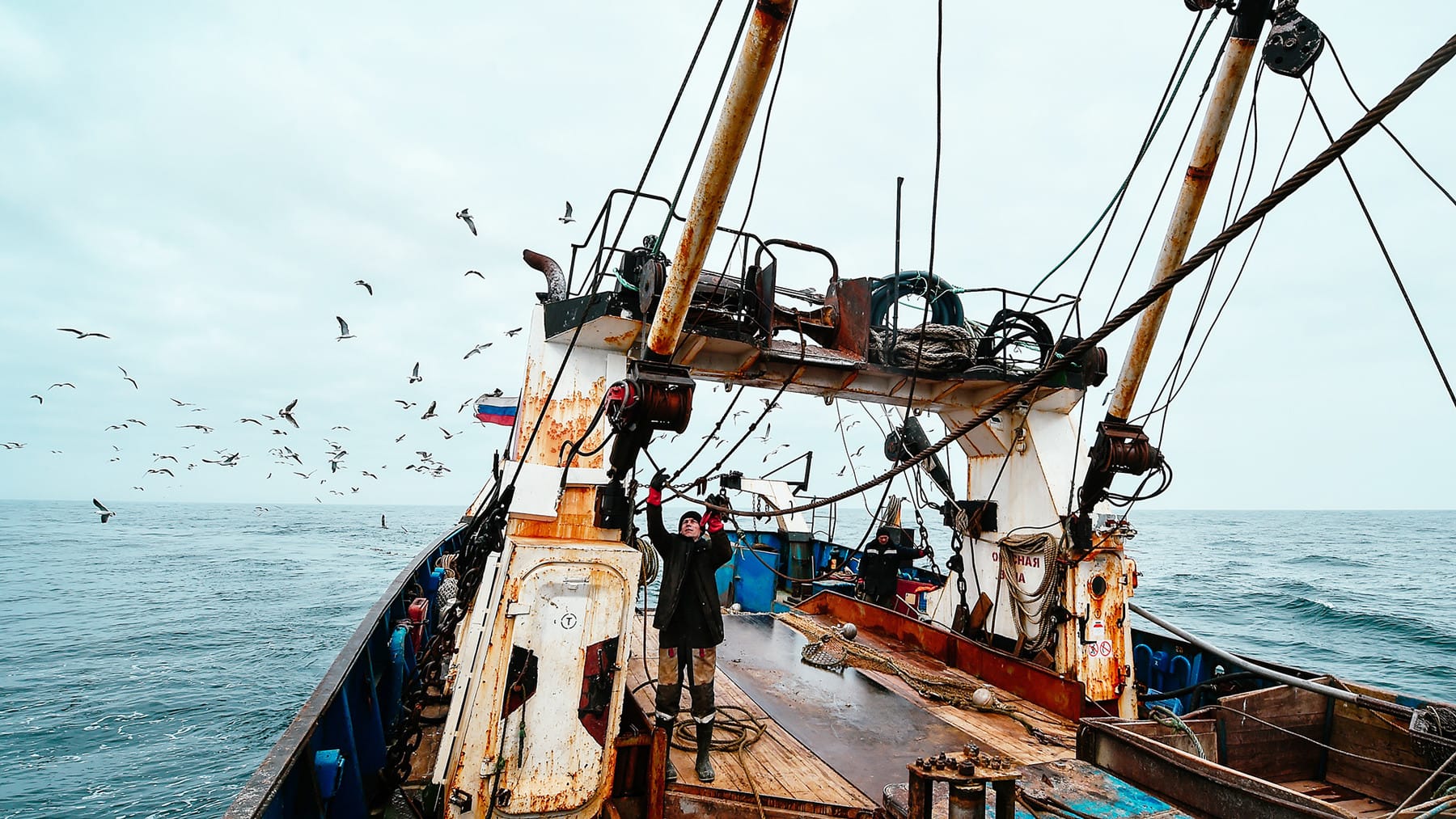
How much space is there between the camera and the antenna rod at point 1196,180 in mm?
4148

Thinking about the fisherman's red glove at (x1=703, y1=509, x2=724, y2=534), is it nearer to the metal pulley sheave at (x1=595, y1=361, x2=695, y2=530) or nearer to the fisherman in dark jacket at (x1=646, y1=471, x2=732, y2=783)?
the fisherman in dark jacket at (x1=646, y1=471, x2=732, y2=783)

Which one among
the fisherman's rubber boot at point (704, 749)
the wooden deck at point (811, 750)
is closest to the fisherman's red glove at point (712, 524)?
the wooden deck at point (811, 750)

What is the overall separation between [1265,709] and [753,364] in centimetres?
487

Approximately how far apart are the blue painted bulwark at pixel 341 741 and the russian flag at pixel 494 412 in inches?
93.7

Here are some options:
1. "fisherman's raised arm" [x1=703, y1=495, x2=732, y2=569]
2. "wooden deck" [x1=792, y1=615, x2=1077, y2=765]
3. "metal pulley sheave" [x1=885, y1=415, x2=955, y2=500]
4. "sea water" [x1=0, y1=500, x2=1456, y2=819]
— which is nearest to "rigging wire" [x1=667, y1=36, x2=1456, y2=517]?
"fisherman's raised arm" [x1=703, y1=495, x2=732, y2=569]

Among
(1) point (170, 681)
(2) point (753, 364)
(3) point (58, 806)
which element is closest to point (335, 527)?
(1) point (170, 681)

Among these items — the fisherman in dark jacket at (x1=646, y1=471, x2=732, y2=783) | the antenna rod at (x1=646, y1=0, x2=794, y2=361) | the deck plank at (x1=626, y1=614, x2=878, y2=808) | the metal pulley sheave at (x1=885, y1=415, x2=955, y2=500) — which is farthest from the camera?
the metal pulley sheave at (x1=885, y1=415, x2=955, y2=500)

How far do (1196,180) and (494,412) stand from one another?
7.00 metres

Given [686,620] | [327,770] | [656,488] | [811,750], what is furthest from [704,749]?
[327,770]

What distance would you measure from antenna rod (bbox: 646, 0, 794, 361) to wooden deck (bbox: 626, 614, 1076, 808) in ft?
7.70

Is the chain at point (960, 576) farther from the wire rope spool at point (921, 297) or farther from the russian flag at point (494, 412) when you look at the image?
the russian flag at point (494, 412)

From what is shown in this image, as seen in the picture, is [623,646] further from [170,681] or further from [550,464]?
[170,681]

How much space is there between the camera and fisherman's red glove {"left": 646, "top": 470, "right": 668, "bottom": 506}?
4.75 m

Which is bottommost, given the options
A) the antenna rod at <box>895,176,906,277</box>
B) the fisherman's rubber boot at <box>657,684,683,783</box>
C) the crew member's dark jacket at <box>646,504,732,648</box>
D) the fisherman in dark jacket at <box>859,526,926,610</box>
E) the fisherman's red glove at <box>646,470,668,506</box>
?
the fisherman's rubber boot at <box>657,684,683,783</box>
